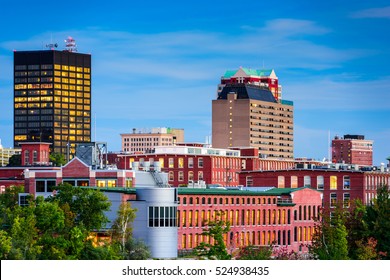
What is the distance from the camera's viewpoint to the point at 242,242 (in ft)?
481

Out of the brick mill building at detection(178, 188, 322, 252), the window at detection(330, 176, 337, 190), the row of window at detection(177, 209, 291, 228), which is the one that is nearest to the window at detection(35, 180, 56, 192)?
the brick mill building at detection(178, 188, 322, 252)

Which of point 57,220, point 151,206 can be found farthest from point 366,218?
point 57,220

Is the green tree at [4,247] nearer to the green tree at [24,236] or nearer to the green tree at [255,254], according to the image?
the green tree at [24,236]

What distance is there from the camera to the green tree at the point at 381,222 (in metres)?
110

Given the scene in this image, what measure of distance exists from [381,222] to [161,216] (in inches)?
1051

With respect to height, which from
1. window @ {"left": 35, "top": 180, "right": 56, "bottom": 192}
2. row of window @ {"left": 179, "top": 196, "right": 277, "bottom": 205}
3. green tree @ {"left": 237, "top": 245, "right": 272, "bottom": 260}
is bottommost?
green tree @ {"left": 237, "top": 245, "right": 272, "bottom": 260}

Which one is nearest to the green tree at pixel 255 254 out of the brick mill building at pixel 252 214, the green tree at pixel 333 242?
the green tree at pixel 333 242

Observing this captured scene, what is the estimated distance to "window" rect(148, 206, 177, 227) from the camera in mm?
125312

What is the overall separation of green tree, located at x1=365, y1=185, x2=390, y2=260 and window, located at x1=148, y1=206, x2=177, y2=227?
23424 mm

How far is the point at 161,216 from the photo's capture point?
12612 cm

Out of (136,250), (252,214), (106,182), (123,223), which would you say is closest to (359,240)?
(136,250)

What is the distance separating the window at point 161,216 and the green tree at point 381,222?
23.4 m

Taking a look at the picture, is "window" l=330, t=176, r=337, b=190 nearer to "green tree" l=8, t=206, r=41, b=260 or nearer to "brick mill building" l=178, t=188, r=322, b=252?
→ "brick mill building" l=178, t=188, r=322, b=252
